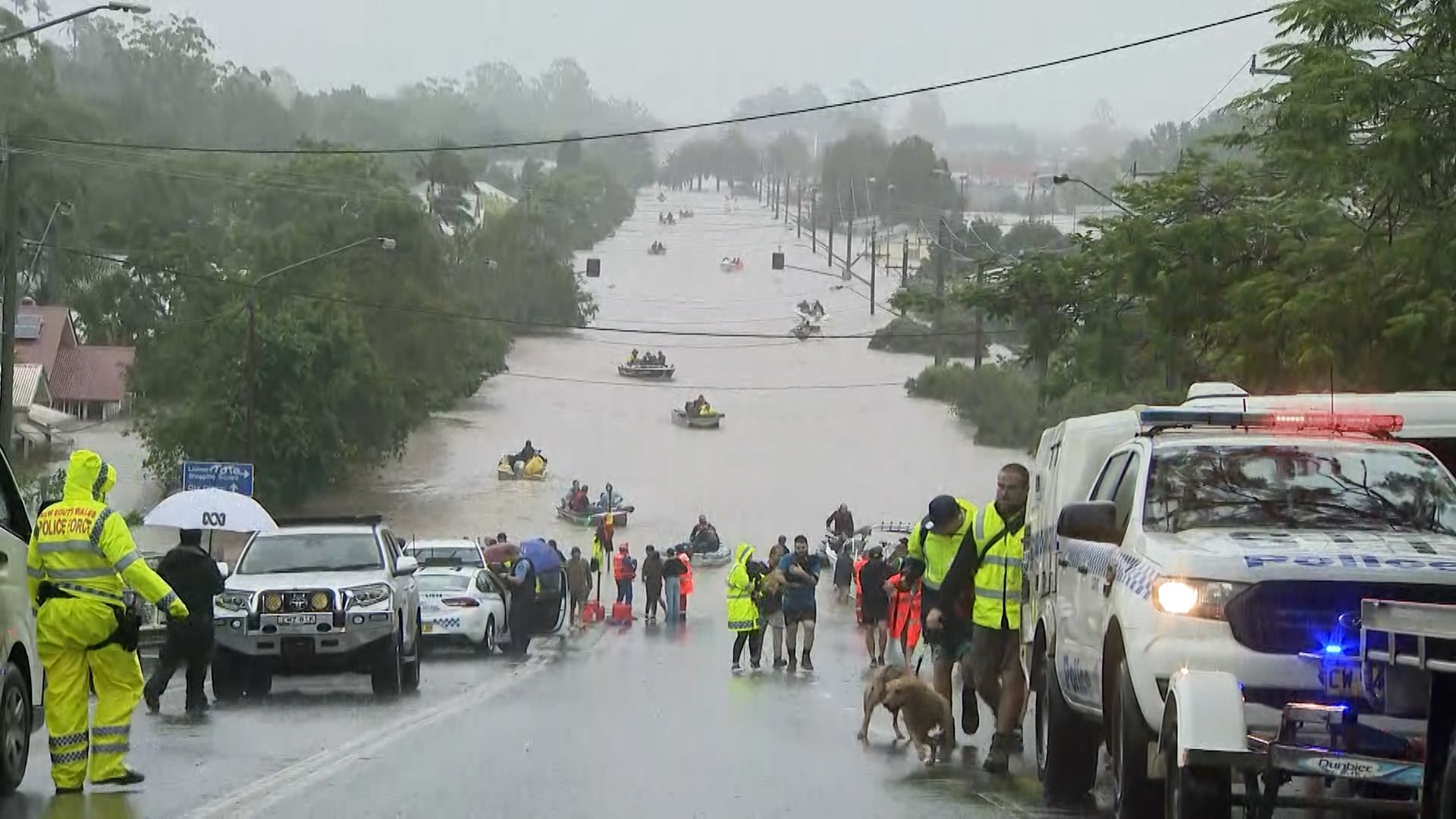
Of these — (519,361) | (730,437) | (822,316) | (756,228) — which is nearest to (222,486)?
(730,437)

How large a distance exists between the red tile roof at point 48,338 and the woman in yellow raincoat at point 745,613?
193 feet

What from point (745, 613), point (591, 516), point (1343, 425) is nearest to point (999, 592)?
point (1343, 425)

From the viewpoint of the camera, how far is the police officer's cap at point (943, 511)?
15.6 meters

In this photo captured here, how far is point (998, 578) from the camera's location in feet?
47.1

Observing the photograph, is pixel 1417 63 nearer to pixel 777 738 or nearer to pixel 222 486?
pixel 777 738

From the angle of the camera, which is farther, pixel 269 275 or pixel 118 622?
pixel 269 275

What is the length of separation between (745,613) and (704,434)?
225 feet

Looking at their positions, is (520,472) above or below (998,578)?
below

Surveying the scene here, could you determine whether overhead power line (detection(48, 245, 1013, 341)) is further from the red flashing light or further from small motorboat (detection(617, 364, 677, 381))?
the red flashing light

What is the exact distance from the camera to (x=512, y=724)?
1562cm

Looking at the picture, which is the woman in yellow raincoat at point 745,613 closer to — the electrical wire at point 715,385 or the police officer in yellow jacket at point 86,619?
the police officer in yellow jacket at point 86,619

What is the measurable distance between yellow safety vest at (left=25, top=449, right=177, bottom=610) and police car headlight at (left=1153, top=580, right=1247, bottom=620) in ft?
17.6

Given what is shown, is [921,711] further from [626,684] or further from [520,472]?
[520,472]

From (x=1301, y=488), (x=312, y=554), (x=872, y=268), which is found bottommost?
(x=312, y=554)
